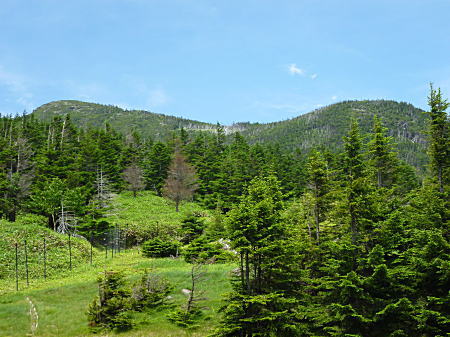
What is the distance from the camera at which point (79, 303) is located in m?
22.4

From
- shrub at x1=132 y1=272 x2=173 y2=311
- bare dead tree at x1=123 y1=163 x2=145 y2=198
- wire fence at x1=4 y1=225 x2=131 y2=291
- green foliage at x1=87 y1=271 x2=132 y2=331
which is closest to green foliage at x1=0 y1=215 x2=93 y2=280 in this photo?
wire fence at x1=4 y1=225 x2=131 y2=291

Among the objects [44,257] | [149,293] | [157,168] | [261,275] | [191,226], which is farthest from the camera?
[157,168]

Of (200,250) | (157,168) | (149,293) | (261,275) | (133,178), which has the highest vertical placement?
(157,168)

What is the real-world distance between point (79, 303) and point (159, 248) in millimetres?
13486

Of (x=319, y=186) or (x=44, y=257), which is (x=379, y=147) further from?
(x=44, y=257)

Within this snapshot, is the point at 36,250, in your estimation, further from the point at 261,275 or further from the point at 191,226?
the point at 261,275

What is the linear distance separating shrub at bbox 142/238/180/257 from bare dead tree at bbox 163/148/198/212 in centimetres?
2115

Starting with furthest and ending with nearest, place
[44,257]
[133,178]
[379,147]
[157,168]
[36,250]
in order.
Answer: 1. [157,168]
2. [133,178]
3. [36,250]
4. [44,257]
5. [379,147]

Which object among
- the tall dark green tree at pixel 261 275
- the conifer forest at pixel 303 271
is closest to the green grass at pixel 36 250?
the conifer forest at pixel 303 271

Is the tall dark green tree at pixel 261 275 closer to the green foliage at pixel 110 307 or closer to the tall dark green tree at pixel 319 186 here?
the tall dark green tree at pixel 319 186

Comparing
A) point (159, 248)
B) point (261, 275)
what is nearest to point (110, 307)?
point (261, 275)

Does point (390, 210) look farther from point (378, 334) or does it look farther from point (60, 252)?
point (60, 252)

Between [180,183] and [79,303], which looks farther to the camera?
[180,183]

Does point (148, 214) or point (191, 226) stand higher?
point (148, 214)
